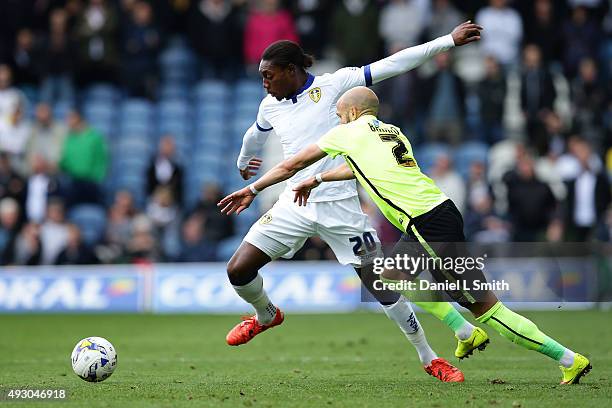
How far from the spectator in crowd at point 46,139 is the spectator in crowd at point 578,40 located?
31.9ft

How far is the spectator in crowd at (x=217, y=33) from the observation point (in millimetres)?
22219

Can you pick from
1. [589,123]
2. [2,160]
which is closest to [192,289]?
[2,160]

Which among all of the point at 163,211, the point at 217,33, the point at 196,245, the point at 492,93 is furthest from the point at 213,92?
the point at 492,93

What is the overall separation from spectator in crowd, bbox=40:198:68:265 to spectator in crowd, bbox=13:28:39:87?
13.3 ft

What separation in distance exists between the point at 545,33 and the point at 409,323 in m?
13.2

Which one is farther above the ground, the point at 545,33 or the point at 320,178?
the point at 545,33

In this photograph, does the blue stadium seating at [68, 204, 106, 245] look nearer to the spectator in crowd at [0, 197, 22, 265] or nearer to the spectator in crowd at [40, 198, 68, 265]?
the spectator in crowd at [40, 198, 68, 265]

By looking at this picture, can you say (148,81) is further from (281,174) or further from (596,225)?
(281,174)

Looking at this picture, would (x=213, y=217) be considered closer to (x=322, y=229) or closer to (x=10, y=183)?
(x=10, y=183)

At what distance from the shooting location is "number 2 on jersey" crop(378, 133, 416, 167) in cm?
883

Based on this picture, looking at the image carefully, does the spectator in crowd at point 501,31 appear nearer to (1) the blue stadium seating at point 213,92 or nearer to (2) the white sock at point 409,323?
(1) the blue stadium seating at point 213,92

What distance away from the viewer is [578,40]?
21.3 m

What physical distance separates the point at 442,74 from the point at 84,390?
13.2 metres

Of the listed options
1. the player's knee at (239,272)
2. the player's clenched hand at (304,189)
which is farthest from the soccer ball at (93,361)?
the player's clenched hand at (304,189)
